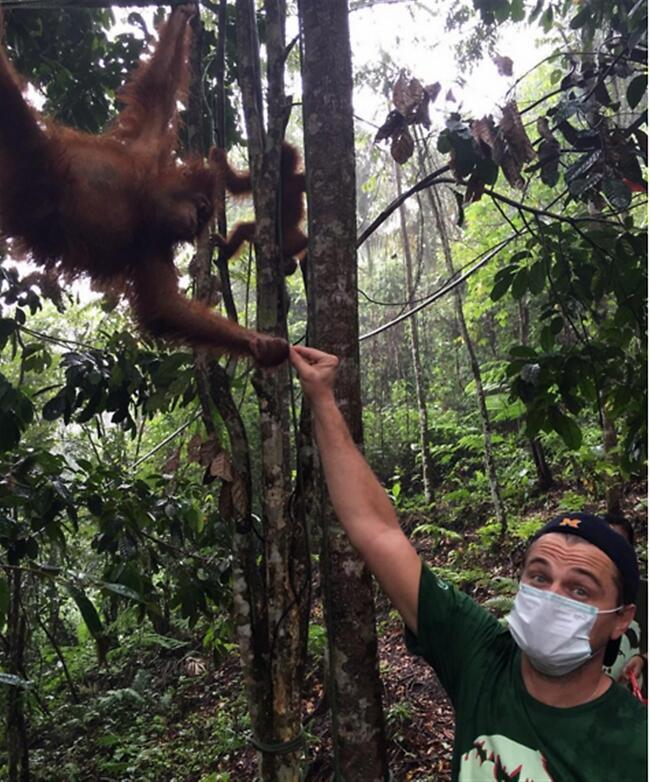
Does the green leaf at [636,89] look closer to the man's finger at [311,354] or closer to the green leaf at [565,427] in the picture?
the green leaf at [565,427]

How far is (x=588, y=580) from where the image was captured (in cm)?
121

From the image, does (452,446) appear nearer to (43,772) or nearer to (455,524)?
(455,524)

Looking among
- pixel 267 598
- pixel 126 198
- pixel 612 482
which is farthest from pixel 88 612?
pixel 612 482

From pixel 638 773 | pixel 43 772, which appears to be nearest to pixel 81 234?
pixel 638 773

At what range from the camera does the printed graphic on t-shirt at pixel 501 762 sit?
43.4 inches

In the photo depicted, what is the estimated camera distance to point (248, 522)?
2047 mm

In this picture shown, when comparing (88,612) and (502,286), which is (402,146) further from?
(88,612)

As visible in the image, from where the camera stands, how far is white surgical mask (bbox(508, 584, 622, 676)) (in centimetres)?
117

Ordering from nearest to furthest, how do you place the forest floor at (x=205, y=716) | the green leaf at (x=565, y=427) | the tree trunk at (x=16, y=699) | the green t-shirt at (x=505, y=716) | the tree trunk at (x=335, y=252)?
the green t-shirt at (x=505, y=716) → the tree trunk at (x=335, y=252) → the green leaf at (x=565, y=427) → the tree trunk at (x=16, y=699) → the forest floor at (x=205, y=716)

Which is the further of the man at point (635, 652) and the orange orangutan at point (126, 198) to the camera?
the orange orangutan at point (126, 198)

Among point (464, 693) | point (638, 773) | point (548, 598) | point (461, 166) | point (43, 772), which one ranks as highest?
point (461, 166)

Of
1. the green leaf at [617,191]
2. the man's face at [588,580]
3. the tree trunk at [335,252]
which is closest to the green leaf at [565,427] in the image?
the green leaf at [617,191]

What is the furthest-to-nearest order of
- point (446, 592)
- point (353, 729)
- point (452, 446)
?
point (452, 446)
point (353, 729)
point (446, 592)

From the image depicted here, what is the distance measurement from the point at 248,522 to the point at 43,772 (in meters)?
3.02
